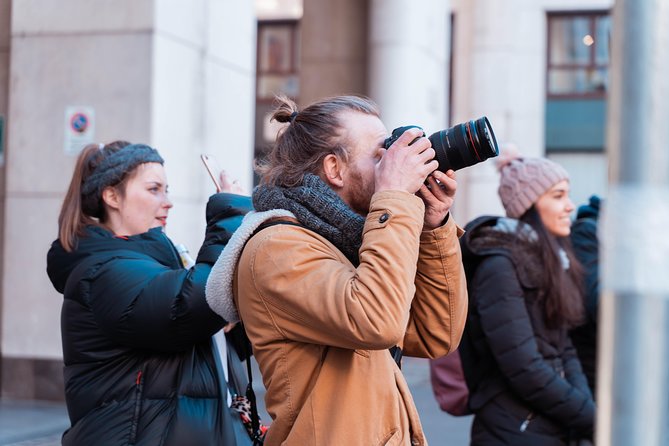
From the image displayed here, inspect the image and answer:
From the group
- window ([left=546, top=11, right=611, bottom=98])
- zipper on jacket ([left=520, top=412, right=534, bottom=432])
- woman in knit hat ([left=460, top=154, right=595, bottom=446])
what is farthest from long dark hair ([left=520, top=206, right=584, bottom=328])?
window ([left=546, top=11, right=611, bottom=98])

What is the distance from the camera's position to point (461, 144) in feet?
8.55

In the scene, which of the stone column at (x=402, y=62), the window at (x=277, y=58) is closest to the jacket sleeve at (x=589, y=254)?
the stone column at (x=402, y=62)

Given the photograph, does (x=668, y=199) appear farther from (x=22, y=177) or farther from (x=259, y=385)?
(x=259, y=385)

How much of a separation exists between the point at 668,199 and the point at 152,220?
266 cm

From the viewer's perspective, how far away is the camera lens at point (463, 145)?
8.55 ft

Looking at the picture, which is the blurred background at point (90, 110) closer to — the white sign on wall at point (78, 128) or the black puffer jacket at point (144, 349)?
the white sign on wall at point (78, 128)

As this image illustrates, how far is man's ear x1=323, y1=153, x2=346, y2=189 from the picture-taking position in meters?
2.65

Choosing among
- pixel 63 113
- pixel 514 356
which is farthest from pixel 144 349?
pixel 63 113

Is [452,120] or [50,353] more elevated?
[452,120]

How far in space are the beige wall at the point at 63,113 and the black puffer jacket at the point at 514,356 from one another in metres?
3.88

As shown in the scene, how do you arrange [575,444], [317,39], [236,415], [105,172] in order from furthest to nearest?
[317,39] < [575,444] < [105,172] < [236,415]

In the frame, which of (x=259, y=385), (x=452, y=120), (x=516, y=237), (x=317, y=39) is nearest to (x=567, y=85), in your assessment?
(x=452, y=120)

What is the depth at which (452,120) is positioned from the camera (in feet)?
67.1

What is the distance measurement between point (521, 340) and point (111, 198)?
1.62 meters
